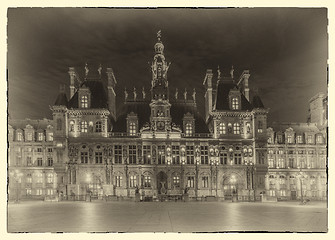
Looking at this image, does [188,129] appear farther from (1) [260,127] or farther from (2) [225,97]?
(1) [260,127]

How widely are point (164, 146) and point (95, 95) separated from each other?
3.34m

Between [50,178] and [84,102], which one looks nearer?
[50,178]

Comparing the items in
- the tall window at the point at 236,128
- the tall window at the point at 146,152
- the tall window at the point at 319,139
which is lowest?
the tall window at the point at 146,152

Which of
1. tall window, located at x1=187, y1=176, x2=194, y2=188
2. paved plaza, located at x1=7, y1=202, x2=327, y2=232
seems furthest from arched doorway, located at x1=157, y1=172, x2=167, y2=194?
paved plaza, located at x1=7, y1=202, x2=327, y2=232

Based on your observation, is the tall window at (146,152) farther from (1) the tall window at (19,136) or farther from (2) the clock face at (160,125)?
(1) the tall window at (19,136)

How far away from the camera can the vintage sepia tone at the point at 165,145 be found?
1900 cm

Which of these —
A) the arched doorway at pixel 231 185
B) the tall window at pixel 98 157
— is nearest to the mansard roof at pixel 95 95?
the tall window at pixel 98 157

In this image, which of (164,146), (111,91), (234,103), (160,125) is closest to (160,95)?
(160,125)

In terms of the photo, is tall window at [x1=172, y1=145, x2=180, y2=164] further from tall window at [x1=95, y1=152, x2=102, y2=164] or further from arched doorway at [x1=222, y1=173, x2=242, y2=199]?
tall window at [x1=95, y1=152, x2=102, y2=164]

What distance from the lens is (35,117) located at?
1909cm

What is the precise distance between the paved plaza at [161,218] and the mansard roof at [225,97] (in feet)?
13.0

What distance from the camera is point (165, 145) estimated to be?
66.2ft

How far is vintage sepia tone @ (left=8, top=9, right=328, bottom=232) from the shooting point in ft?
62.3

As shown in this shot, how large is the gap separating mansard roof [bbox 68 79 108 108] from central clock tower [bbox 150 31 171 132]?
1905 millimetres
